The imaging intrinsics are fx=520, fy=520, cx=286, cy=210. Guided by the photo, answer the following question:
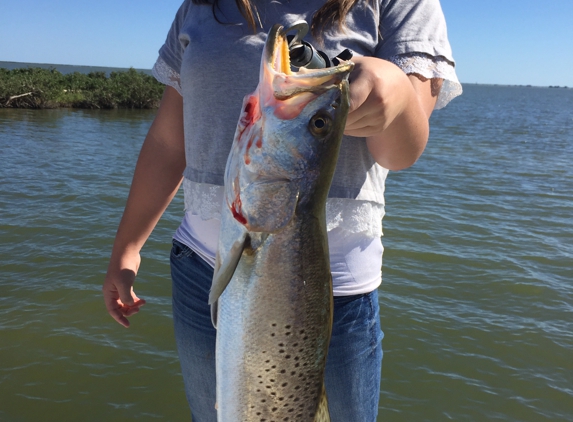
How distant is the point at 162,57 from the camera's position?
7.09ft

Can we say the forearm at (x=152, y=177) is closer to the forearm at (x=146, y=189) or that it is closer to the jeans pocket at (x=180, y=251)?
the forearm at (x=146, y=189)

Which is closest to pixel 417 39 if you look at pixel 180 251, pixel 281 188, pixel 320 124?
pixel 320 124

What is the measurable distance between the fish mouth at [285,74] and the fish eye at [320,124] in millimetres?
60

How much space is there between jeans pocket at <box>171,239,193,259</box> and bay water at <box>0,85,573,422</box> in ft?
14.2

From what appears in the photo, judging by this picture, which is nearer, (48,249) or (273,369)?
(273,369)

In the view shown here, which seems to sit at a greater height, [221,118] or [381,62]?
[381,62]

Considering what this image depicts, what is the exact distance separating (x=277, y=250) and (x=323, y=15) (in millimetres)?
801

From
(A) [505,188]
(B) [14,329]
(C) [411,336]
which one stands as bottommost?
(B) [14,329]

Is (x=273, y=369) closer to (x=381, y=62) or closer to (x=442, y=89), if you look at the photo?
(x=381, y=62)

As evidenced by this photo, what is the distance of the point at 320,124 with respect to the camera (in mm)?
1252

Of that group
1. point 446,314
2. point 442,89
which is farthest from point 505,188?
point 442,89

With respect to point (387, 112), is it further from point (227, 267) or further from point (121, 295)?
point (121, 295)

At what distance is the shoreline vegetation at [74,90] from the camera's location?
3069cm

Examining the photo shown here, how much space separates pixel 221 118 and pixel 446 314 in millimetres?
6827
